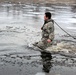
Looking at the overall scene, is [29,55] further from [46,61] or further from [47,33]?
[47,33]

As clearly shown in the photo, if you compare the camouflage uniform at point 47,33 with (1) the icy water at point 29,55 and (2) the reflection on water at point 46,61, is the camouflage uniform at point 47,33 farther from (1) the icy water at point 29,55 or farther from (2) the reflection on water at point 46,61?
(2) the reflection on water at point 46,61

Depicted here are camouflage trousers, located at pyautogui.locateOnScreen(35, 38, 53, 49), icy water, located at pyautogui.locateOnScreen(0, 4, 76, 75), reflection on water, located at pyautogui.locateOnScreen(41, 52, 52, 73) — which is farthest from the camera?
camouflage trousers, located at pyautogui.locateOnScreen(35, 38, 53, 49)

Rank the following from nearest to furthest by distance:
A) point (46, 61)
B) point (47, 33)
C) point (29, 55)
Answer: point (46, 61) → point (29, 55) → point (47, 33)

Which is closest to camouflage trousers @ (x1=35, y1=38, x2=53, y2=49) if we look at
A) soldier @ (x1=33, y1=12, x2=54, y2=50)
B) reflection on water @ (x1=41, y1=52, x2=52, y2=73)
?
soldier @ (x1=33, y1=12, x2=54, y2=50)

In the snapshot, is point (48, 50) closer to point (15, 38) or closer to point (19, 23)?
point (15, 38)

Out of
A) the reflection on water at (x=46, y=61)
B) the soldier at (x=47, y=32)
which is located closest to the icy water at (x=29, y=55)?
the reflection on water at (x=46, y=61)

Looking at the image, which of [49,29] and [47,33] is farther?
[47,33]

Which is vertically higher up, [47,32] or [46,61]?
[47,32]

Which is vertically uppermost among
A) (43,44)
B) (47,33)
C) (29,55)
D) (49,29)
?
(49,29)

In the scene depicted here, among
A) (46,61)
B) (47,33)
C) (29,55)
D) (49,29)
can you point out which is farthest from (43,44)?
(46,61)

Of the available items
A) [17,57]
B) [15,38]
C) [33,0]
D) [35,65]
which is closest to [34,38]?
[15,38]

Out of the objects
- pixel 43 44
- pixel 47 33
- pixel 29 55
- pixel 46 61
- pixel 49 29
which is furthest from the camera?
pixel 43 44

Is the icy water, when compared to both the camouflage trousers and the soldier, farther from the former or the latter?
the soldier

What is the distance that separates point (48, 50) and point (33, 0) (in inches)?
1236
